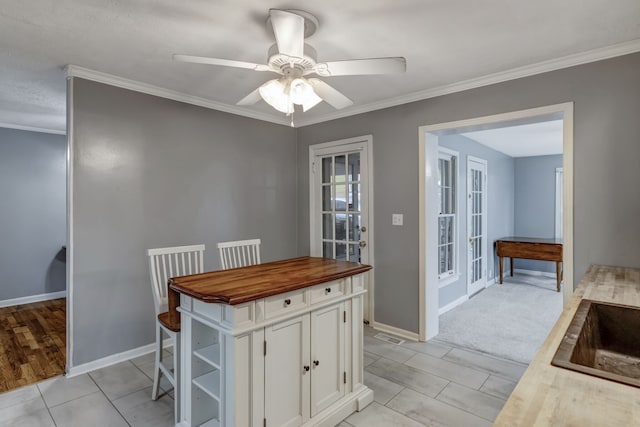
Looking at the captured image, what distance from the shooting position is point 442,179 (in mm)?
4289

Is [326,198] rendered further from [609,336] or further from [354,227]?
[609,336]

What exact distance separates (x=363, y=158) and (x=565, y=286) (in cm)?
212

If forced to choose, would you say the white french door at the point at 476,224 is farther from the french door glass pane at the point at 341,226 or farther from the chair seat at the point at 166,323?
the chair seat at the point at 166,323

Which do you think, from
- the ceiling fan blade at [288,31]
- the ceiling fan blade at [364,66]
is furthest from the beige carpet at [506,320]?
the ceiling fan blade at [288,31]

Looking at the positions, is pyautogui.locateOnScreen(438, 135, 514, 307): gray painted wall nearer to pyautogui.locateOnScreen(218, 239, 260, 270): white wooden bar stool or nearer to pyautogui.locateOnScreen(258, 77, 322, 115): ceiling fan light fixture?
pyautogui.locateOnScreen(218, 239, 260, 270): white wooden bar stool

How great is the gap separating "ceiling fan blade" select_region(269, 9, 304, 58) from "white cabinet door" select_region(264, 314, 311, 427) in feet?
4.58

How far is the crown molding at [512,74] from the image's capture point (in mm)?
2293

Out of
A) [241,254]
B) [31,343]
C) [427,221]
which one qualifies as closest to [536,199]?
[427,221]

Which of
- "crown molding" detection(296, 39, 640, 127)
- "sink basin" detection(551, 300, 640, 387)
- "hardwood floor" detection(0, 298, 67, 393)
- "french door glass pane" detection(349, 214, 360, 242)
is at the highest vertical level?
"crown molding" detection(296, 39, 640, 127)

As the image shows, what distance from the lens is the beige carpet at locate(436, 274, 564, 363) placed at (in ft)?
10.5

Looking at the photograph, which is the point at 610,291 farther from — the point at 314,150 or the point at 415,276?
the point at 314,150

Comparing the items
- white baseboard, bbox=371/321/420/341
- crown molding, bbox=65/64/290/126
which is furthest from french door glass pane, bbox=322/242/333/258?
crown molding, bbox=65/64/290/126

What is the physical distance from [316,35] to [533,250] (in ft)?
16.2

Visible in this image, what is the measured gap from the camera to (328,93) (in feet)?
7.13
